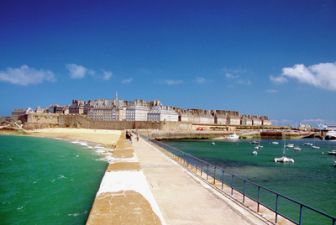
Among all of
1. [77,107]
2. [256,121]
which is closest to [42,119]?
[77,107]

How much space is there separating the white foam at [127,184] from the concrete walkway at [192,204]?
0.44 meters

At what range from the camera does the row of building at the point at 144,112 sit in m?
135

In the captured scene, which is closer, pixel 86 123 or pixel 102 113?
pixel 86 123

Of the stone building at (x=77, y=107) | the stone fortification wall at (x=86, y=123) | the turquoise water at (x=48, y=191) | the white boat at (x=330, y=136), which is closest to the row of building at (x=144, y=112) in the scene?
the stone building at (x=77, y=107)

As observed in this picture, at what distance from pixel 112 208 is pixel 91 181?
1168cm

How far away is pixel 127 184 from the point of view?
12.6m

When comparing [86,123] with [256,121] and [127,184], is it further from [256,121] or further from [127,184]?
[127,184]

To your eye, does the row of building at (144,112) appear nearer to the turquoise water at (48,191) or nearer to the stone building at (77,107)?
the stone building at (77,107)

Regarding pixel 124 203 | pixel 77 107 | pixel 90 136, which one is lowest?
pixel 90 136

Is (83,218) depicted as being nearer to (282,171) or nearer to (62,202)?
(62,202)

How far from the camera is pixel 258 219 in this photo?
9.68 metres

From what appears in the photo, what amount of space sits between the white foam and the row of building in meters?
108

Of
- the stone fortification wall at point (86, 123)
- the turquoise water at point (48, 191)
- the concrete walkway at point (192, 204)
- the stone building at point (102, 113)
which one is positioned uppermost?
the stone building at point (102, 113)

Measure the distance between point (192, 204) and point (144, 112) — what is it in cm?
12908
